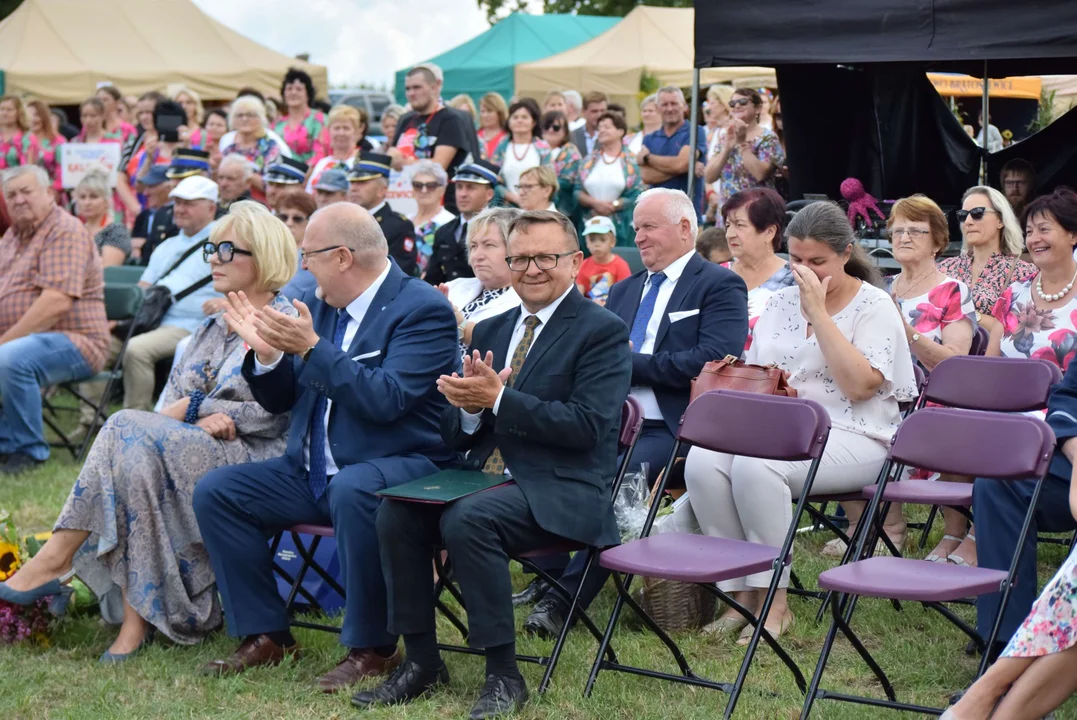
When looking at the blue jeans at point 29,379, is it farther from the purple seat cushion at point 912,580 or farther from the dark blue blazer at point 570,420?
the purple seat cushion at point 912,580

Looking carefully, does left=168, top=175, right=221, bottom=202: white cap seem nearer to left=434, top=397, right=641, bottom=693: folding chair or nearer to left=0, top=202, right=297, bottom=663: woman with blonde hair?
left=0, top=202, right=297, bottom=663: woman with blonde hair

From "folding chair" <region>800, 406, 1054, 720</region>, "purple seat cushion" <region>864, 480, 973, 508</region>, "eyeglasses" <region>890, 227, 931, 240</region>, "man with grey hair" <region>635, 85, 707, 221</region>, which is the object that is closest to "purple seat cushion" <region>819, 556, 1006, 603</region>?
"folding chair" <region>800, 406, 1054, 720</region>

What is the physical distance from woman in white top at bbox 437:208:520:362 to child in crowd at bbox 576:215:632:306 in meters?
1.79

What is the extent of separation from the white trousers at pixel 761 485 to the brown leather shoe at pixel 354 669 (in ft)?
4.06

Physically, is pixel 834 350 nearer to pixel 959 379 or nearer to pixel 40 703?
pixel 959 379

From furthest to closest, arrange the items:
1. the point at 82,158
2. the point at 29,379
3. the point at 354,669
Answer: the point at 82,158, the point at 29,379, the point at 354,669

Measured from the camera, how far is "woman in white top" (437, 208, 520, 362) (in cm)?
618

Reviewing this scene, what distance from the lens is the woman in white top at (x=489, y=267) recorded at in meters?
6.18

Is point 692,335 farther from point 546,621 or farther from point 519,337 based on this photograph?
point 546,621

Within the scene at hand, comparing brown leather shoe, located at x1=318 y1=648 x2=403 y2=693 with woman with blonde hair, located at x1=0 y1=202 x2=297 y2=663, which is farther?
woman with blonde hair, located at x1=0 y1=202 x2=297 y2=663

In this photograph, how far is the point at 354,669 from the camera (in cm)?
423

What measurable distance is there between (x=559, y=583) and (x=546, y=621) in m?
0.32

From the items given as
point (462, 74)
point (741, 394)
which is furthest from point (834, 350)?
point (462, 74)

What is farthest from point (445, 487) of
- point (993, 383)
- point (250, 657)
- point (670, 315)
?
point (993, 383)
